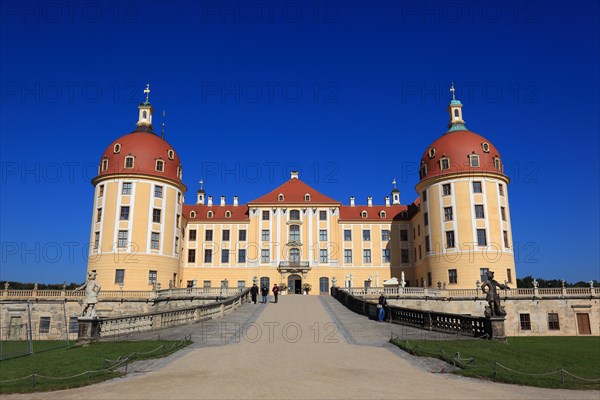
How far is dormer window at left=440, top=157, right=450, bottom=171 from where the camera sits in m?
45.1

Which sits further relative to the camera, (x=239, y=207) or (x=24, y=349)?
(x=239, y=207)

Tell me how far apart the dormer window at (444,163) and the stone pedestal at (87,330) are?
119 ft

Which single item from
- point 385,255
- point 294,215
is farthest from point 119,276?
point 385,255

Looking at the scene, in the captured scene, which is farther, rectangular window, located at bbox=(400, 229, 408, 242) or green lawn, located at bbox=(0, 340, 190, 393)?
rectangular window, located at bbox=(400, 229, 408, 242)

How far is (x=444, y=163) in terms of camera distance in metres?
45.4

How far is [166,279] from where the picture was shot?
147 ft

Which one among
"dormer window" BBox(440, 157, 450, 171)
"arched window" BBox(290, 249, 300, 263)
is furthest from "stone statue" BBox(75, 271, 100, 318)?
"arched window" BBox(290, 249, 300, 263)

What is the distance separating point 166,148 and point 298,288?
68.5ft

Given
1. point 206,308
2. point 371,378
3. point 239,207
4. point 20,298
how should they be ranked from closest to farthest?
1. point 371,378
2. point 206,308
3. point 20,298
4. point 239,207

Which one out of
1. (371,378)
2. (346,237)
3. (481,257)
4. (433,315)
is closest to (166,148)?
(346,237)

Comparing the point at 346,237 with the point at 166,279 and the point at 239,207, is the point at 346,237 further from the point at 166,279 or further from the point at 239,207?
the point at 166,279

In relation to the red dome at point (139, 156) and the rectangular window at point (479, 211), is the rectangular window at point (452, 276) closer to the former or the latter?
the rectangular window at point (479, 211)

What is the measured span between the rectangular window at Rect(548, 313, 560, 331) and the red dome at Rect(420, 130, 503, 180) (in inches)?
539

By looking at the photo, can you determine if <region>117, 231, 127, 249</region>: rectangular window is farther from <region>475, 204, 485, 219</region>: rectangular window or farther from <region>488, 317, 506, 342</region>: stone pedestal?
<region>488, 317, 506, 342</region>: stone pedestal
